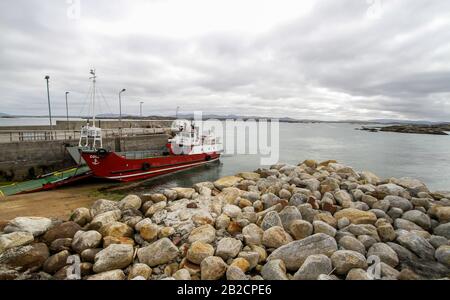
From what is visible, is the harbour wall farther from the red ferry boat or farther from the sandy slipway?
the sandy slipway

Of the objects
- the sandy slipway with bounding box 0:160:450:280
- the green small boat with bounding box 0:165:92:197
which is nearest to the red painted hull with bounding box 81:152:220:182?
the green small boat with bounding box 0:165:92:197

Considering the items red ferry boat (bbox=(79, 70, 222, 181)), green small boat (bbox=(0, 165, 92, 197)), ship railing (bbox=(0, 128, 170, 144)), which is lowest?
green small boat (bbox=(0, 165, 92, 197))

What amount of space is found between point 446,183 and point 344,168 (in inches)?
469

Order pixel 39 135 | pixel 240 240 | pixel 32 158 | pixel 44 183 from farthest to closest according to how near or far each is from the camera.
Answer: pixel 39 135 < pixel 32 158 < pixel 44 183 < pixel 240 240

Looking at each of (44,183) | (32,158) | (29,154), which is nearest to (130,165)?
Result: (44,183)

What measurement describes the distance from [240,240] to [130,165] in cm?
1241

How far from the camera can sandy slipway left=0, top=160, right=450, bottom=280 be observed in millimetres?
4684

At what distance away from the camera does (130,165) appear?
16.0 metres

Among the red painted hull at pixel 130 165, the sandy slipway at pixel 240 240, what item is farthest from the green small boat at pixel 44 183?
the sandy slipway at pixel 240 240

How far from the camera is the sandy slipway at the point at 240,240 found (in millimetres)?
4684

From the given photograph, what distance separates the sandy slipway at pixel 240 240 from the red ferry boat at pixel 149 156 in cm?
844

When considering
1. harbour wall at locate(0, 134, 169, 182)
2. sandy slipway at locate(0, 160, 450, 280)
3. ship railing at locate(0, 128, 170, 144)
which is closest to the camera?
sandy slipway at locate(0, 160, 450, 280)

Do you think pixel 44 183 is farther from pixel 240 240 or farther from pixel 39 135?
pixel 240 240
